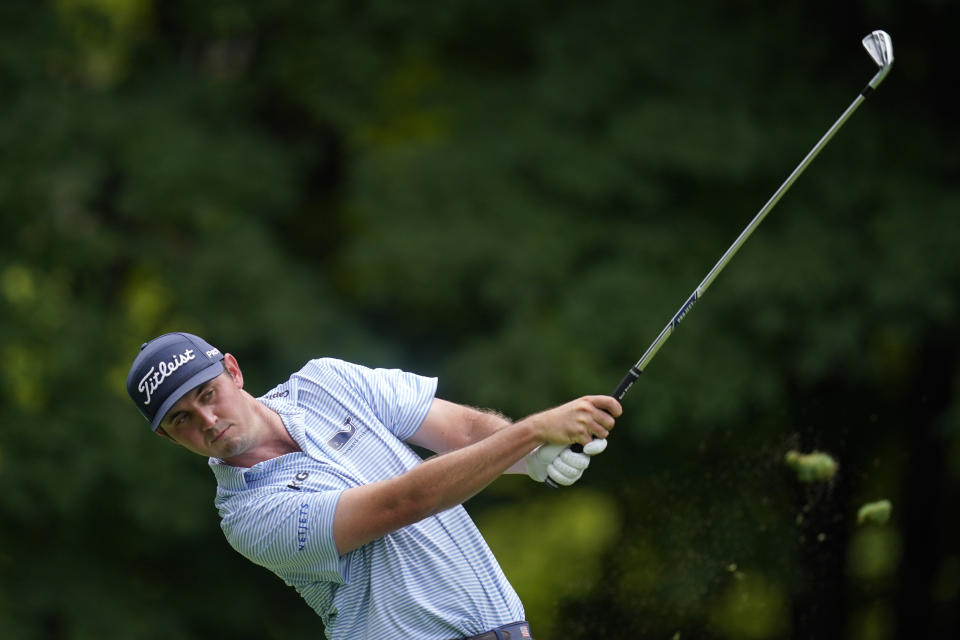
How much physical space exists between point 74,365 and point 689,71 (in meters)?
5.26

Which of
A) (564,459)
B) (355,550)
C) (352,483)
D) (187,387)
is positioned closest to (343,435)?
(352,483)

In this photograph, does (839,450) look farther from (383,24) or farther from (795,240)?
(383,24)

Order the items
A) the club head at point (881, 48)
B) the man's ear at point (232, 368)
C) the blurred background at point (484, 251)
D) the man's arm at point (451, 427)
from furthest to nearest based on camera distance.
Answer: the blurred background at point (484, 251), the club head at point (881, 48), the man's arm at point (451, 427), the man's ear at point (232, 368)

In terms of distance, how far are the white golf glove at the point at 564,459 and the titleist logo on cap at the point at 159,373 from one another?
33.2 inches

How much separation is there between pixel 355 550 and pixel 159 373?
62 cm

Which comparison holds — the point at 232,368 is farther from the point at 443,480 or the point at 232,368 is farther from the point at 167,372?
the point at 443,480

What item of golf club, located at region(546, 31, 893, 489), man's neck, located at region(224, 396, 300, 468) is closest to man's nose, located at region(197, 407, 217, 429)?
man's neck, located at region(224, 396, 300, 468)

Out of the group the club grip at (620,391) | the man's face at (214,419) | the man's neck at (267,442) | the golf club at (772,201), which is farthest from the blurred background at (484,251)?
the man's face at (214,419)

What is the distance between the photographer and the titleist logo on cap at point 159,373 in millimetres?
2928

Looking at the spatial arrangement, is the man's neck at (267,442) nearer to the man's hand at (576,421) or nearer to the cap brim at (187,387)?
the cap brim at (187,387)

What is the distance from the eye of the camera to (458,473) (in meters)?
2.73

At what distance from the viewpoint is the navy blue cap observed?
2.92 m

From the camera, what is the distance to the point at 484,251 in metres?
9.38

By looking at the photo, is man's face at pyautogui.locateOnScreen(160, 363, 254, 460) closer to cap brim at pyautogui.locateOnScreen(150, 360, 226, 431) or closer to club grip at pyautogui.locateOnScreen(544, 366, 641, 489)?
cap brim at pyautogui.locateOnScreen(150, 360, 226, 431)
